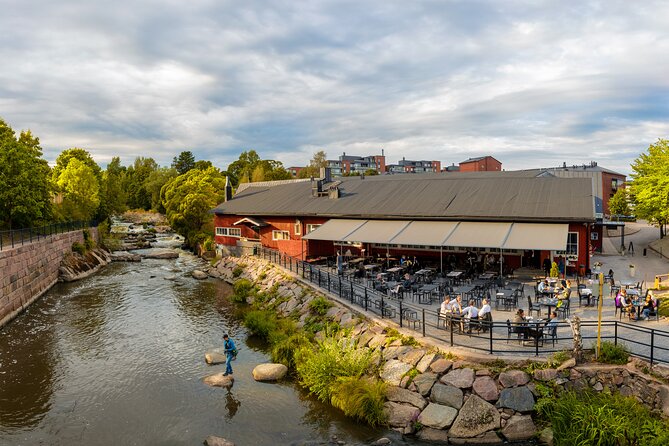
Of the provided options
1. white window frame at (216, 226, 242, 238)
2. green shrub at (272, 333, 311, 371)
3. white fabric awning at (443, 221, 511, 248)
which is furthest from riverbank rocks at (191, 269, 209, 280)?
white fabric awning at (443, 221, 511, 248)

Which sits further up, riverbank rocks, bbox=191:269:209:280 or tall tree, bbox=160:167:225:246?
tall tree, bbox=160:167:225:246

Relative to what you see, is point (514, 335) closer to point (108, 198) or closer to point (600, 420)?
point (600, 420)

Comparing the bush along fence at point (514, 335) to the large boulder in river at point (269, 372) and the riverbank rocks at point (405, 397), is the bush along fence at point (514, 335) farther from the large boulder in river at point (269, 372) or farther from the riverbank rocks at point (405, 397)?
the large boulder in river at point (269, 372)

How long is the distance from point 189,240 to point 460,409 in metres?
41.8

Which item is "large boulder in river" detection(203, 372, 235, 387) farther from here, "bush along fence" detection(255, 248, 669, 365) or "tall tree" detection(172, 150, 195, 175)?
"tall tree" detection(172, 150, 195, 175)

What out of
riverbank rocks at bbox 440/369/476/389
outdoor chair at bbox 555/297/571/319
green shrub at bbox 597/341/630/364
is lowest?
riverbank rocks at bbox 440/369/476/389

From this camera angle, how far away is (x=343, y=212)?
2788 cm

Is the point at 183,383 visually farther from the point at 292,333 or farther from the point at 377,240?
the point at 377,240

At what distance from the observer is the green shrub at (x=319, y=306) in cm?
1891

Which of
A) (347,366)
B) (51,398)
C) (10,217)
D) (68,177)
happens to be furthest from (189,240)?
(347,366)

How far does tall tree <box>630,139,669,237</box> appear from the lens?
3006cm

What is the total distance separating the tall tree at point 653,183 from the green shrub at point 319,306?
25.3 metres

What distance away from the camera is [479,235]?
20594 mm

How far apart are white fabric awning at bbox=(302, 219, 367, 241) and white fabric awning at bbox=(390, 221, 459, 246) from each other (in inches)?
131
